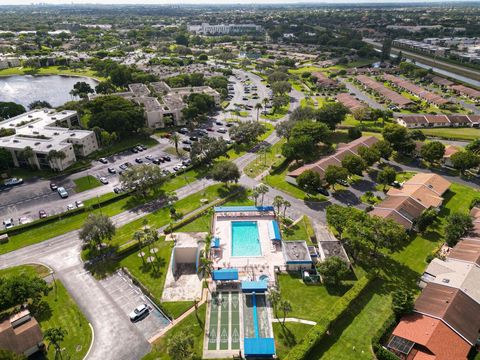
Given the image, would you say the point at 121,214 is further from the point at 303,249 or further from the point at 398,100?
the point at 398,100

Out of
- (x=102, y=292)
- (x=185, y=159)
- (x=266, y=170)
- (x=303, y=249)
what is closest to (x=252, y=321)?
(x=303, y=249)

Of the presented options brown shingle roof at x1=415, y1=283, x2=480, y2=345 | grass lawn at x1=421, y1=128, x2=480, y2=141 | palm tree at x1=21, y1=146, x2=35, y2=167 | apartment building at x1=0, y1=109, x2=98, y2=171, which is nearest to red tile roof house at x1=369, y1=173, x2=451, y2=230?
brown shingle roof at x1=415, y1=283, x2=480, y2=345

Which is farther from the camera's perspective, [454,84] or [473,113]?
[454,84]

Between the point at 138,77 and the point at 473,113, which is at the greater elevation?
the point at 138,77

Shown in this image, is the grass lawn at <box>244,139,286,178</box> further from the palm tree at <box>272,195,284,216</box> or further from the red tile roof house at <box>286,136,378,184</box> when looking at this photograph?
the palm tree at <box>272,195,284,216</box>

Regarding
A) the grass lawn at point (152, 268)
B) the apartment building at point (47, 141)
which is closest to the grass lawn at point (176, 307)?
the grass lawn at point (152, 268)

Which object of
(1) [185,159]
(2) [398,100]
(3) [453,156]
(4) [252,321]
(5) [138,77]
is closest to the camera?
(4) [252,321]
